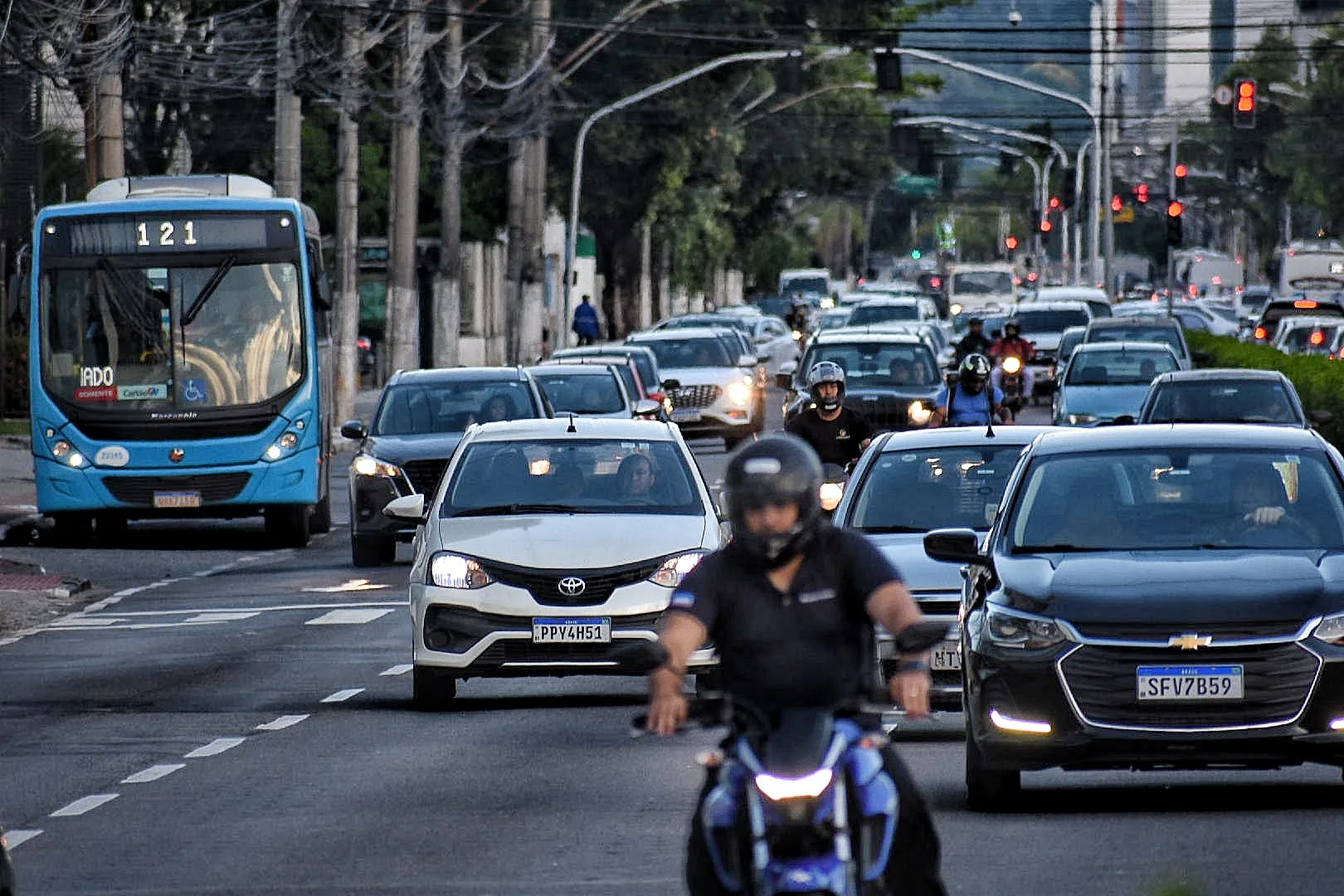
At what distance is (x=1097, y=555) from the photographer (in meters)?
12.0

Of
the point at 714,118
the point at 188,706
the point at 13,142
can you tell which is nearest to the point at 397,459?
the point at 188,706

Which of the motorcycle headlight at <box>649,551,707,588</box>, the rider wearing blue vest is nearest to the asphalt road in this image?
the motorcycle headlight at <box>649,551,707,588</box>

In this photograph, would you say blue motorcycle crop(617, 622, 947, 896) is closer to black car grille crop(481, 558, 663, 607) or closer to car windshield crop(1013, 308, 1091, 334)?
black car grille crop(481, 558, 663, 607)

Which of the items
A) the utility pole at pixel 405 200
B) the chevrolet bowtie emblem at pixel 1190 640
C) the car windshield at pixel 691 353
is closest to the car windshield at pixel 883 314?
the utility pole at pixel 405 200

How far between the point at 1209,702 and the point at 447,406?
16.8m

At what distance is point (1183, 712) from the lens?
36.9 ft

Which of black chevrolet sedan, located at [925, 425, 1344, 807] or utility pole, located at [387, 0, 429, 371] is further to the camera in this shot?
utility pole, located at [387, 0, 429, 371]

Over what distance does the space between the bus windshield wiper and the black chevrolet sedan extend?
721 inches

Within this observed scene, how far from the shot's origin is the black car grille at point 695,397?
147 ft

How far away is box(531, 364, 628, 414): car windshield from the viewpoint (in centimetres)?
3259

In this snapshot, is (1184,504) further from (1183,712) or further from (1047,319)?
(1047,319)

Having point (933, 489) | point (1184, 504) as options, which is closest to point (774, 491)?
point (1184, 504)

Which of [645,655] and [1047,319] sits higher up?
[645,655]

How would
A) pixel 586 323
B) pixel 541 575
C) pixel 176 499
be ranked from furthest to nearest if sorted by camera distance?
pixel 586 323 → pixel 176 499 → pixel 541 575
